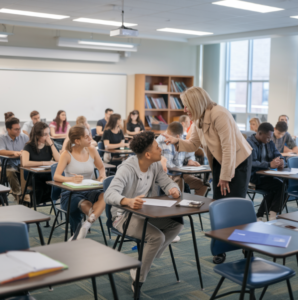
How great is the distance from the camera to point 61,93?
9.77 meters

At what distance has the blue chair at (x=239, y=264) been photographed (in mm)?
2248

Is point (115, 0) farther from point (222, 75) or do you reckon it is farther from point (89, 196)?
point (222, 75)

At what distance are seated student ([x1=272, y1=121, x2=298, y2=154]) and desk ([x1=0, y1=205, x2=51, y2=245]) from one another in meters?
4.55

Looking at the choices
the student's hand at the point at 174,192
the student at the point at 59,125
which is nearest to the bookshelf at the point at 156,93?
the student at the point at 59,125

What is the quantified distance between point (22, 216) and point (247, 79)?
986 cm

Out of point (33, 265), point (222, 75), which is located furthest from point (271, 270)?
point (222, 75)

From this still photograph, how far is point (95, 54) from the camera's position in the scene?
10.1 meters

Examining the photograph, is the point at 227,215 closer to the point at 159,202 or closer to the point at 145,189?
the point at 159,202

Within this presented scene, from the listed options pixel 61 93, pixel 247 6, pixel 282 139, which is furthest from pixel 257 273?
pixel 61 93

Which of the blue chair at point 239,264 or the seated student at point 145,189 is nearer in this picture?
the blue chair at point 239,264

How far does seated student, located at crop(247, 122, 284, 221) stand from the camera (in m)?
4.83

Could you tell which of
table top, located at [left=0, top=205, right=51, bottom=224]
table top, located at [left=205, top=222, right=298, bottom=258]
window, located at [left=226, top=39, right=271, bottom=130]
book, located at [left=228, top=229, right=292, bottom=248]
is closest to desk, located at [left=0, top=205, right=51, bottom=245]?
table top, located at [left=0, top=205, right=51, bottom=224]

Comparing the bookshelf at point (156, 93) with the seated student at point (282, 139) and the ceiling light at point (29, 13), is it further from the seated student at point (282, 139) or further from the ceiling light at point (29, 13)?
the seated student at point (282, 139)

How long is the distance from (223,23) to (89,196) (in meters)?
5.73
